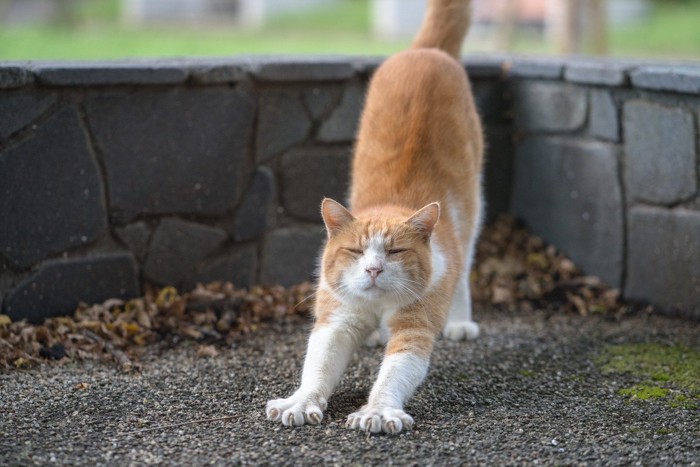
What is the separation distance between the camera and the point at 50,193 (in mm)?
4160

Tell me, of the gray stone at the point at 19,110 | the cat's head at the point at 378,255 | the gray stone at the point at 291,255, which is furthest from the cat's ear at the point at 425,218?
the gray stone at the point at 19,110

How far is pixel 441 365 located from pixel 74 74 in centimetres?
202

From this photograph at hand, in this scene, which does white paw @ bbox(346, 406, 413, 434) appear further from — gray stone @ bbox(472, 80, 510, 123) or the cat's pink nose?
gray stone @ bbox(472, 80, 510, 123)

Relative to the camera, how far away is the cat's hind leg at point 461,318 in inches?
169

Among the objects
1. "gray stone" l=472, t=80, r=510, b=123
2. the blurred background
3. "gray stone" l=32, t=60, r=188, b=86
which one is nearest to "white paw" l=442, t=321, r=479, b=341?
"gray stone" l=472, t=80, r=510, b=123

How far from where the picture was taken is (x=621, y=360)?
4.04 meters

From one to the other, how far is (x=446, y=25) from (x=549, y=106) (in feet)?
3.14

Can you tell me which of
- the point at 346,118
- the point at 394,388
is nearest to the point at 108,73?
the point at 346,118

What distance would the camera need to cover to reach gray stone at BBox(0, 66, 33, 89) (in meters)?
3.93

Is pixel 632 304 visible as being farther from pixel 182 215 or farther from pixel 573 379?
pixel 182 215

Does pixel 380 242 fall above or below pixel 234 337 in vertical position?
above

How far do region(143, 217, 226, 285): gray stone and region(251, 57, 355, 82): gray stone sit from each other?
81cm

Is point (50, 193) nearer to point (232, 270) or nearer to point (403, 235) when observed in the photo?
point (232, 270)

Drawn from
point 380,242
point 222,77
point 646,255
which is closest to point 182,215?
point 222,77
